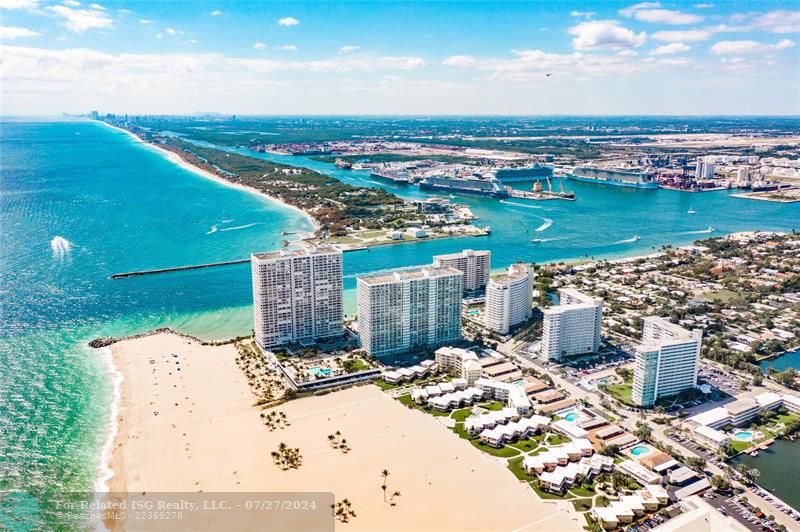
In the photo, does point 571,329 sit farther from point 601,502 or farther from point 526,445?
point 601,502

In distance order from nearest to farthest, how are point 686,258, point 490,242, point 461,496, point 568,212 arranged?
point 461,496, point 686,258, point 490,242, point 568,212

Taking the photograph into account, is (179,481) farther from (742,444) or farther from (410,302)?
(742,444)

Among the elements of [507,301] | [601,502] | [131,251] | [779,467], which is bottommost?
[601,502]

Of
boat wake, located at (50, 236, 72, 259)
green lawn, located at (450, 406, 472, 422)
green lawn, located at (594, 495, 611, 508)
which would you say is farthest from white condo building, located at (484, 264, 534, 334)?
boat wake, located at (50, 236, 72, 259)

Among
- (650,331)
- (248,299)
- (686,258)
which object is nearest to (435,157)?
(686,258)

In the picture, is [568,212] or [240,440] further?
[568,212]

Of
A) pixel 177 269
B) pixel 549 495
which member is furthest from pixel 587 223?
pixel 549 495
